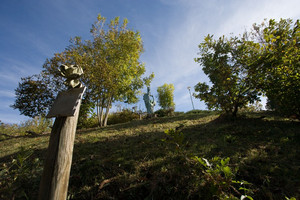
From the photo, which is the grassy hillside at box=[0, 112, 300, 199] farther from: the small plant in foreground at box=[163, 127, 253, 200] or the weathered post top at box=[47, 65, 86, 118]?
the weathered post top at box=[47, 65, 86, 118]

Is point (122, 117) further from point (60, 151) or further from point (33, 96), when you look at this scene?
point (60, 151)

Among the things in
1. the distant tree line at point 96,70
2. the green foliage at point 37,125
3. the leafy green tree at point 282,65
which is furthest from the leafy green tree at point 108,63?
the leafy green tree at point 282,65

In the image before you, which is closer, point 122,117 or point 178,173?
point 178,173

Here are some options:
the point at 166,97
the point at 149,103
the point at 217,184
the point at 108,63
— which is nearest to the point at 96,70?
the point at 108,63

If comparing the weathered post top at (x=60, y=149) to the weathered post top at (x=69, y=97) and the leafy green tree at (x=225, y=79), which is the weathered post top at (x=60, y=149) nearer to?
the weathered post top at (x=69, y=97)

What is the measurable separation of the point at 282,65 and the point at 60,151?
6.82 m

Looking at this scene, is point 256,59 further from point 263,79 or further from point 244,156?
point 244,156

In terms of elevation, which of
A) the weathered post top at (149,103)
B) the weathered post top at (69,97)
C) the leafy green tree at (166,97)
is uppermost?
the leafy green tree at (166,97)

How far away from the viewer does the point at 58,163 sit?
160 centimetres

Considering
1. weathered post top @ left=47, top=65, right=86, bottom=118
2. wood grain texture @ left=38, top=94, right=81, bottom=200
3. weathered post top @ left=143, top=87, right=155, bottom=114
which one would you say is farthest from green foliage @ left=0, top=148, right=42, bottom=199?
weathered post top @ left=143, top=87, right=155, bottom=114

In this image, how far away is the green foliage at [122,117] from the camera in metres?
14.3

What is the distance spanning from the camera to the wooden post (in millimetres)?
1530

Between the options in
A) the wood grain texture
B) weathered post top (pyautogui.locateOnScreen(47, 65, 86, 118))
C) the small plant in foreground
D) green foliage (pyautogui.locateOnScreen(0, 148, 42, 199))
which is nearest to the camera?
the wood grain texture

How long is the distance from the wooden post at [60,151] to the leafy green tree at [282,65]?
6056 millimetres
